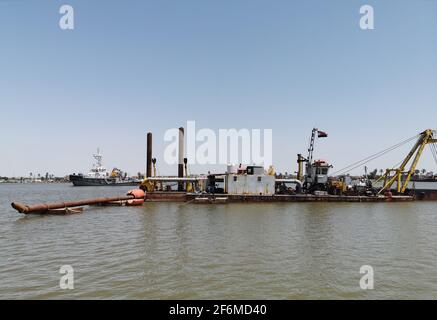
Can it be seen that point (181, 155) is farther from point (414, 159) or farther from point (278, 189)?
point (414, 159)

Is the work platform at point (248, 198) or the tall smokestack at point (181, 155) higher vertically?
the tall smokestack at point (181, 155)

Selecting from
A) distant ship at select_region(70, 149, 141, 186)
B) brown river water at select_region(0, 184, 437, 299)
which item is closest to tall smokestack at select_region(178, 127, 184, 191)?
brown river water at select_region(0, 184, 437, 299)

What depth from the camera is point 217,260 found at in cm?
1507

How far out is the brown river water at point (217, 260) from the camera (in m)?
11.4

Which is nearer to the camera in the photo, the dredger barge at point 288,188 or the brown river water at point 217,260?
the brown river water at point 217,260

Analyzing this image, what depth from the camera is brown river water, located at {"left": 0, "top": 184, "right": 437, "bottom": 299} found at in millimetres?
11367

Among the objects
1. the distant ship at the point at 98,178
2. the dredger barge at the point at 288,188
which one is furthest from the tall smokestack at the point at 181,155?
the distant ship at the point at 98,178

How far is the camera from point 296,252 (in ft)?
55.6

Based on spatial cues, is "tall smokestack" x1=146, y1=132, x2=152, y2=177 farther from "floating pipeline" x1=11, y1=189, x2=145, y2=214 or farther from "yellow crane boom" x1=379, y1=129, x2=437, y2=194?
"yellow crane boom" x1=379, y1=129, x2=437, y2=194

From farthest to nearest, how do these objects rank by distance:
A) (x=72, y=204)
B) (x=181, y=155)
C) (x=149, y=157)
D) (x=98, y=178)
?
(x=98, y=178)
(x=181, y=155)
(x=149, y=157)
(x=72, y=204)

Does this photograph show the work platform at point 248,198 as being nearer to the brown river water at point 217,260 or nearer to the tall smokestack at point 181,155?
the tall smokestack at point 181,155

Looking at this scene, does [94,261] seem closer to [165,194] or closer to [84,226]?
[84,226]

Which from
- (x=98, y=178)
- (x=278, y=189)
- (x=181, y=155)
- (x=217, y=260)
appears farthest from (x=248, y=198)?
(x=98, y=178)

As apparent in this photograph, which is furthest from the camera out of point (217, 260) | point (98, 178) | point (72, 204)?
point (98, 178)
